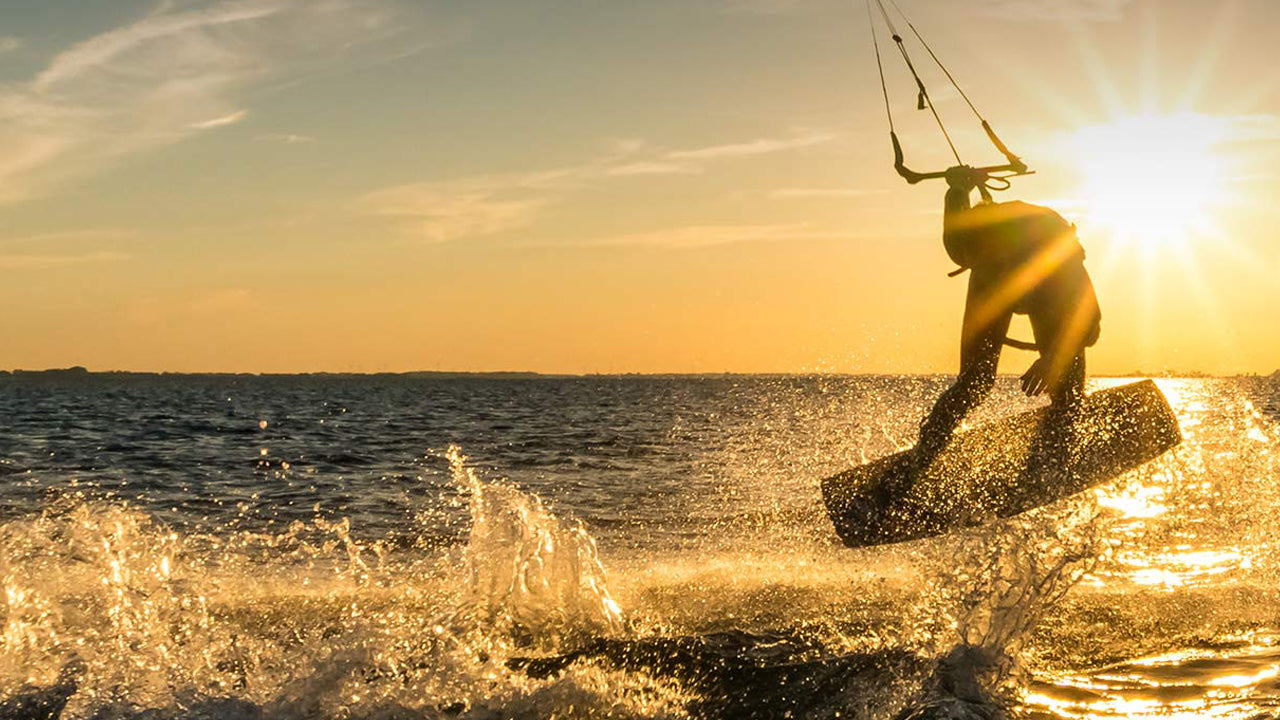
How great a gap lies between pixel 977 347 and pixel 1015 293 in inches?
20.3

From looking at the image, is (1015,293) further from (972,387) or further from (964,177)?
(964,177)

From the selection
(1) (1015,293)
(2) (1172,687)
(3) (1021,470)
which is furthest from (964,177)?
(2) (1172,687)

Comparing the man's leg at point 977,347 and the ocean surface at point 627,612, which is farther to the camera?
the man's leg at point 977,347

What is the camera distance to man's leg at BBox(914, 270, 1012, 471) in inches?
376

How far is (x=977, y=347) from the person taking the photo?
31.6 ft

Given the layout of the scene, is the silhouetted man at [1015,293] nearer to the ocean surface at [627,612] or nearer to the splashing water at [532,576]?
the ocean surface at [627,612]

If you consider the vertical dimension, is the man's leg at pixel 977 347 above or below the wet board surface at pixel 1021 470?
above

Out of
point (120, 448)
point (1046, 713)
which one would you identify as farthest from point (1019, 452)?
point (120, 448)

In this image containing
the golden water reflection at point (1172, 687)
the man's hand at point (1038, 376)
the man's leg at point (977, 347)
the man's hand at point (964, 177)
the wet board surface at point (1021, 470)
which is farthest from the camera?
the wet board surface at point (1021, 470)

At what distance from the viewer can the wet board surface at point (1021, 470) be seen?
9992mm

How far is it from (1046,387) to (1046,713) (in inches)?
127

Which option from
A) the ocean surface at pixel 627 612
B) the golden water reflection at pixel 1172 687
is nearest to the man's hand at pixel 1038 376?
the ocean surface at pixel 627 612

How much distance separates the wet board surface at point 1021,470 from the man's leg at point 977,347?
20.9 inches

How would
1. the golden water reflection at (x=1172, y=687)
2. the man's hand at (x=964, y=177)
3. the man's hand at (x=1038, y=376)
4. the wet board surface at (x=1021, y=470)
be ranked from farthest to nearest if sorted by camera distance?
the wet board surface at (x=1021, y=470)
the man's hand at (x=1038, y=376)
the man's hand at (x=964, y=177)
the golden water reflection at (x=1172, y=687)
